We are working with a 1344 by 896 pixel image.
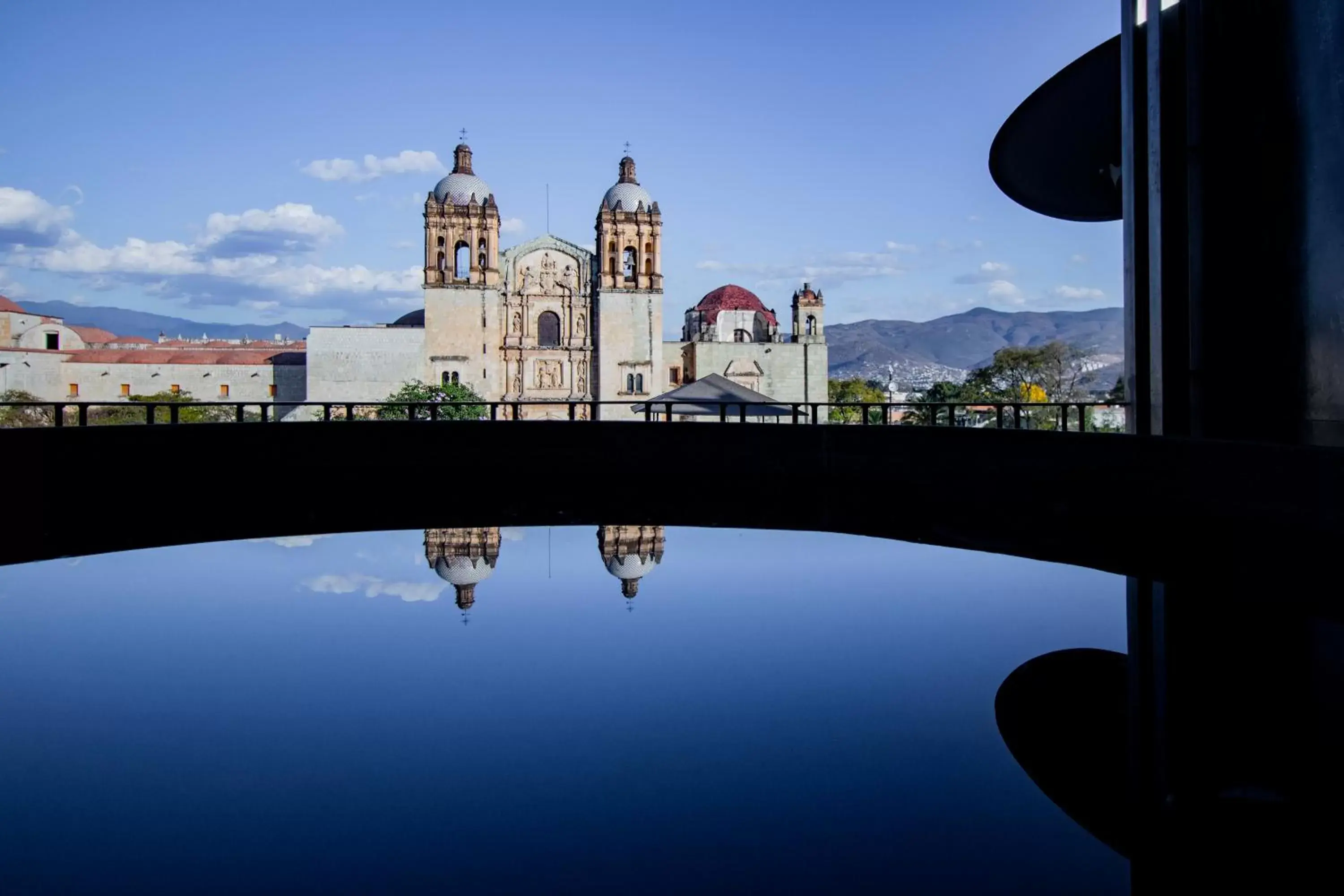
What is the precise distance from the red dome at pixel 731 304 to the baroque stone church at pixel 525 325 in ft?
35.5

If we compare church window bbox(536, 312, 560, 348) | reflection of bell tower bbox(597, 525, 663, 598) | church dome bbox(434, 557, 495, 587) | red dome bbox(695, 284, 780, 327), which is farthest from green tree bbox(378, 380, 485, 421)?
church dome bbox(434, 557, 495, 587)

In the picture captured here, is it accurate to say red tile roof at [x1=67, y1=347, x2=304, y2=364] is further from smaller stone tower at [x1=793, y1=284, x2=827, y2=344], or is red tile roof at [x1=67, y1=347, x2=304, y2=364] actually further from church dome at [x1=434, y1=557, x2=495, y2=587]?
church dome at [x1=434, y1=557, x2=495, y2=587]

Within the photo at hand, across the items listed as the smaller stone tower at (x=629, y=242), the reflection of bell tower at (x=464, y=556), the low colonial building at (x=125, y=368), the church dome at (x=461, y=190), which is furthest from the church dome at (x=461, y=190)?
the reflection of bell tower at (x=464, y=556)

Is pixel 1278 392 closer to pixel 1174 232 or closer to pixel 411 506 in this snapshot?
pixel 1174 232

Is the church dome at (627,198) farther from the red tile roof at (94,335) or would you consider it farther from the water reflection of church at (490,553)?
the water reflection of church at (490,553)

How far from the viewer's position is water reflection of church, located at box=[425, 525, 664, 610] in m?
7.55

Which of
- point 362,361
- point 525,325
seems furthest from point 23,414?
point 525,325

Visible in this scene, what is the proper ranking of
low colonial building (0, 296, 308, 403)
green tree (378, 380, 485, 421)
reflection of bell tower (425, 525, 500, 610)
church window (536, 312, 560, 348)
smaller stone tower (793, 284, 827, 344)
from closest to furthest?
reflection of bell tower (425, 525, 500, 610) < green tree (378, 380, 485, 421) < low colonial building (0, 296, 308, 403) < church window (536, 312, 560, 348) < smaller stone tower (793, 284, 827, 344)

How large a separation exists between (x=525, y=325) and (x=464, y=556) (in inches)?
2013

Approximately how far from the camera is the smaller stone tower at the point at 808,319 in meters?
64.6

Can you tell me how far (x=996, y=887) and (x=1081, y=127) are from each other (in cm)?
975

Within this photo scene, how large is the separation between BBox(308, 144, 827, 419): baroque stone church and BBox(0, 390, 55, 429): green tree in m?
14.1

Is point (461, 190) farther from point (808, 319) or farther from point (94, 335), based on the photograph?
point (94, 335)

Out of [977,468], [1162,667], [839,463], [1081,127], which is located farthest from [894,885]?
[1081,127]
